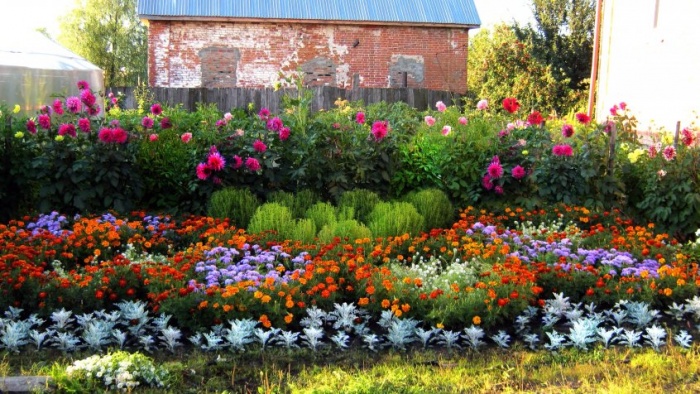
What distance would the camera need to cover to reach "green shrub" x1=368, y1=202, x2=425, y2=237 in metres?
5.68

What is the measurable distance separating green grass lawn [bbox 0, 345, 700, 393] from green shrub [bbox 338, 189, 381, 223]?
2426mm

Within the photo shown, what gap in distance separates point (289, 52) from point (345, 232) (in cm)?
1437

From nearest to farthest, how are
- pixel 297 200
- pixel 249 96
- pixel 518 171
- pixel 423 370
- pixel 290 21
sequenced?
pixel 423 370, pixel 297 200, pixel 518 171, pixel 249 96, pixel 290 21

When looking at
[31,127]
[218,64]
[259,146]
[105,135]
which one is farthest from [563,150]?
[218,64]

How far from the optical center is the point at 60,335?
3.85 metres

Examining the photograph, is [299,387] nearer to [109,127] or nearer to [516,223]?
[516,223]

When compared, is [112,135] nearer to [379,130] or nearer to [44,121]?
[44,121]

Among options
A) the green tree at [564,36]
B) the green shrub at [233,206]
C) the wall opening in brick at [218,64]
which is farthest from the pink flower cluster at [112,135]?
the green tree at [564,36]

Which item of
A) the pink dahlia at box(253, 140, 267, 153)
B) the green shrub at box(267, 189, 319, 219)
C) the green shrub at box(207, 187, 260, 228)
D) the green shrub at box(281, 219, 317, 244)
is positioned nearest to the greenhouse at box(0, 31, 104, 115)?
the pink dahlia at box(253, 140, 267, 153)

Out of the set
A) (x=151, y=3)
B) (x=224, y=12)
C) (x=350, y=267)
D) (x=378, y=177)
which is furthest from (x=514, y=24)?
(x=350, y=267)

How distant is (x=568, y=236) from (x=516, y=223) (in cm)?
47

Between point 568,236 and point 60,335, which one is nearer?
point 60,335

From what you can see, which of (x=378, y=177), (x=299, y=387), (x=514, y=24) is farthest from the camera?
(x=514, y=24)

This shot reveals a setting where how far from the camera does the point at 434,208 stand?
619 centimetres
